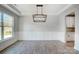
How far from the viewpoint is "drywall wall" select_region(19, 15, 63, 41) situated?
11.7 m

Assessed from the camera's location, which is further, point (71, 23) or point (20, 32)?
point (20, 32)

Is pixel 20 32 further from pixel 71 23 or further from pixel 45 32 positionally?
pixel 71 23

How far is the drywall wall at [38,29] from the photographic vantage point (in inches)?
461

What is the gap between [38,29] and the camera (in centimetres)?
1179

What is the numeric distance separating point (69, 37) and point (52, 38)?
2800mm

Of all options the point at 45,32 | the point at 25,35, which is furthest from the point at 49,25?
the point at 25,35
